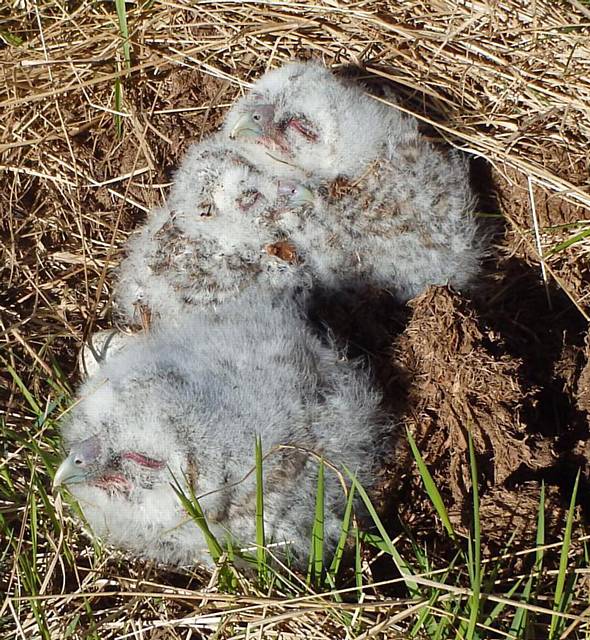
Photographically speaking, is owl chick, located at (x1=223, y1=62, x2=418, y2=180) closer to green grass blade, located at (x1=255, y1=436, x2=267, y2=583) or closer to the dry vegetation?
the dry vegetation

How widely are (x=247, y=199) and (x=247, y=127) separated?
12.1 inches

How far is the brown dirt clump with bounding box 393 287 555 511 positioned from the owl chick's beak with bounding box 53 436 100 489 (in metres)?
1.20

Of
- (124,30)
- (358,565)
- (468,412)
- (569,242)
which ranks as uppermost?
(124,30)

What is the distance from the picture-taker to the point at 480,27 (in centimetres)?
388

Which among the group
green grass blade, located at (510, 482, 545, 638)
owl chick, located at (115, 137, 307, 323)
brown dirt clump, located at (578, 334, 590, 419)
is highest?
owl chick, located at (115, 137, 307, 323)

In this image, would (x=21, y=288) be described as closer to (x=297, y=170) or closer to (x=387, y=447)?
(x=297, y=170)

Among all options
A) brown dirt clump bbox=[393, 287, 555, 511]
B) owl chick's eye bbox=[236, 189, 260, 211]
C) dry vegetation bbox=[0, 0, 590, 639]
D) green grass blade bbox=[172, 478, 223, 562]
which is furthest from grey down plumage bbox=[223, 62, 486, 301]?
green grass blade bbox=[172, 478, 223, 562]

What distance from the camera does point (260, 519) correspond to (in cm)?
251

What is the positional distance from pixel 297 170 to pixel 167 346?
0.98 m

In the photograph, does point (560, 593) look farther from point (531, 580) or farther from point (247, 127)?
point (247, 127)

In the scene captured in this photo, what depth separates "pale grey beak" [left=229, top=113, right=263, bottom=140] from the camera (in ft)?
11.1

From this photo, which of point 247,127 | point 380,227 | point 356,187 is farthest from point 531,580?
point 247,127

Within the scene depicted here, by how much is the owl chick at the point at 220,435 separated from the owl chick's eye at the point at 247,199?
1.72ft

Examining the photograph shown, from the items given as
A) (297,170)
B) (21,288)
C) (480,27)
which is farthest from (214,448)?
(480,27)
